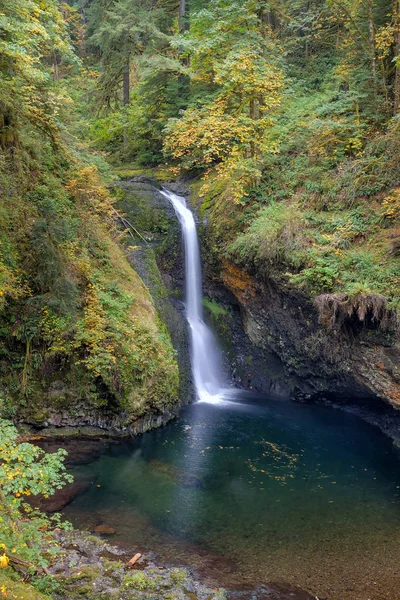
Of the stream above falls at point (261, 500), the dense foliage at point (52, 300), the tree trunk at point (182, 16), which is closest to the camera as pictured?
the stream above falls at point (261, 500)

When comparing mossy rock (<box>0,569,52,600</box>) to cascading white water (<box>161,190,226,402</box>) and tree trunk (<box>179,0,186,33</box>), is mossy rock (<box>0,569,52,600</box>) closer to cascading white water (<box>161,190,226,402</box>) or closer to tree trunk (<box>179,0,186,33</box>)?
cascading white water (<box>161,190,226,402</box>)

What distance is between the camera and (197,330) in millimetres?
14148

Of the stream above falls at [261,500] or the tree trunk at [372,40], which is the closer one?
the stream above falls at [261,500]

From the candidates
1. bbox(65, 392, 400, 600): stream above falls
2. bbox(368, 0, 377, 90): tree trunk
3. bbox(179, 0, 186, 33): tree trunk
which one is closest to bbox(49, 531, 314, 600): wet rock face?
bbox(65, 392, 400, 600): stream above falls

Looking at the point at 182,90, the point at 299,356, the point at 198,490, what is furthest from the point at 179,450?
the point at 182,90

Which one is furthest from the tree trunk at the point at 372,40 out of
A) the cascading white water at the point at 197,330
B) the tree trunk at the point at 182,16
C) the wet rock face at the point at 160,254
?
the tree trunk at the point at 182,16

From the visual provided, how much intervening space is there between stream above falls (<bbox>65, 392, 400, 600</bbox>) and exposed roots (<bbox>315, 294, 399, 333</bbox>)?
2.89 m

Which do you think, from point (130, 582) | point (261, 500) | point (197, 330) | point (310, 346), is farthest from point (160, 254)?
point (130, 582)

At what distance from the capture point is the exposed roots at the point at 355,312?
9547mm

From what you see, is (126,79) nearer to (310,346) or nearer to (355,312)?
(310,346)

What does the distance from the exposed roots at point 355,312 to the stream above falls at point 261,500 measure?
2887 millimetres

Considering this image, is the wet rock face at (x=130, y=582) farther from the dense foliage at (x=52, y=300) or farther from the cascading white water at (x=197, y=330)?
the cascading white water at (x=197, y=330)

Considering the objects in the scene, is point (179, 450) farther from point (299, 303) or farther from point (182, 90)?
point (182, 90)

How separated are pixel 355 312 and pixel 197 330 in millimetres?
5476
